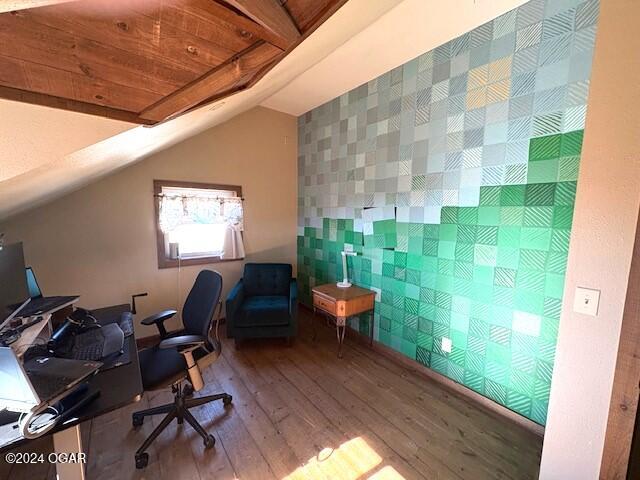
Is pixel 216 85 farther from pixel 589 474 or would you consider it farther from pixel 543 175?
pixel 589 474

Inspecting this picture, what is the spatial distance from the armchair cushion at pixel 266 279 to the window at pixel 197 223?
0.30 m

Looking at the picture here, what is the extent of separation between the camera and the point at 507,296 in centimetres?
181

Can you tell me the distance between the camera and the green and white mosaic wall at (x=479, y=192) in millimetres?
1568

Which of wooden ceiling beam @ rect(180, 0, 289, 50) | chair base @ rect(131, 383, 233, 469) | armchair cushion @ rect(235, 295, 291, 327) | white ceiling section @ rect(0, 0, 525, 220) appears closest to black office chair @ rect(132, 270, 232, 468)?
chair base @ rect(131, 383, 233, 469)

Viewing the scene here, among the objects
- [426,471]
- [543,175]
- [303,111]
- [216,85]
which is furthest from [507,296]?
[303,111]

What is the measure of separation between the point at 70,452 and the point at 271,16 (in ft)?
5.78

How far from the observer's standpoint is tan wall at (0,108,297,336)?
2.29 meters

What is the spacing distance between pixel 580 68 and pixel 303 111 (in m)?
2.86

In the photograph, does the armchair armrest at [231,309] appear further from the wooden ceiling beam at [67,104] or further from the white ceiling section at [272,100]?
the wooden ceiling beam at [67,104]

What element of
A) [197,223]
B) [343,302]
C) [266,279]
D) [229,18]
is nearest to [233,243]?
[197,223]

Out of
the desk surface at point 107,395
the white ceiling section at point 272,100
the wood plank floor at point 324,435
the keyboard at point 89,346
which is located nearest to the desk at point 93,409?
the desk surface at point 107,395

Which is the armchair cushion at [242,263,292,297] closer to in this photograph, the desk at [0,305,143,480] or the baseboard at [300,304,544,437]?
the baseboard at [300,304,544,437]

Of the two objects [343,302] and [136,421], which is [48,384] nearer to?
[136,421]

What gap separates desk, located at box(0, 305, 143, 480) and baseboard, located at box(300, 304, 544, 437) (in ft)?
7.30
